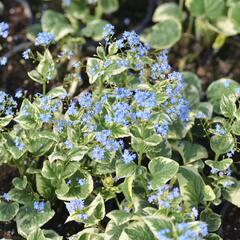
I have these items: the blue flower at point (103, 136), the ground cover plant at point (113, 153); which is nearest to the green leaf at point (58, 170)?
the ground cover plant at point (113, 153)

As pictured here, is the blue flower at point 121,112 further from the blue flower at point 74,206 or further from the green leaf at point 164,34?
the green leaf at point 164,34

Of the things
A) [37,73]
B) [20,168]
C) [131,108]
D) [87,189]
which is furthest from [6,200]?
[131,108]

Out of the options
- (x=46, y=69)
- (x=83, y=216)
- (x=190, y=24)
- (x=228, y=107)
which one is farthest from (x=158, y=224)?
(x=190, y=24)

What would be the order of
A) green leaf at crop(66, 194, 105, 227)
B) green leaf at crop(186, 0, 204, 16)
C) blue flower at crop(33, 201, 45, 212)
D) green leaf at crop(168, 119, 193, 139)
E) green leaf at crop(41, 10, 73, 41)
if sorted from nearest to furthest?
green leaf at crop(66, 194, 105, 227) < blue flower at crop(33, 201, 45, 212) < green leaf at crop(168, 119, 193, 139) < green leaf at crop(41, 10, 73, 41) < green leaf at crop(186, 0, 204, 16)

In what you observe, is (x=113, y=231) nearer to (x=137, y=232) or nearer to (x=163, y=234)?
(x=137, y=232)

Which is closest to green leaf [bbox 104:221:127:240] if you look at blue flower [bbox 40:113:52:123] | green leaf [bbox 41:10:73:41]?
blue flower [bbox 40:113:52:123]

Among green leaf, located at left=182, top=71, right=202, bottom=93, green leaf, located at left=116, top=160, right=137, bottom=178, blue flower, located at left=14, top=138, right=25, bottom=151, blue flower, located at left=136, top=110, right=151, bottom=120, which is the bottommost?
green leaf, located at left=182, top=71, right=202, bottom=93

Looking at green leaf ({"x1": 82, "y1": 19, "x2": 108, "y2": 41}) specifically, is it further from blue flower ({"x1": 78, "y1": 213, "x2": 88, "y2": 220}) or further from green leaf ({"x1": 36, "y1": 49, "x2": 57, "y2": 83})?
blue flower ({"x1": 78, "y1": 213, "x2": 88, "y2": 220})
